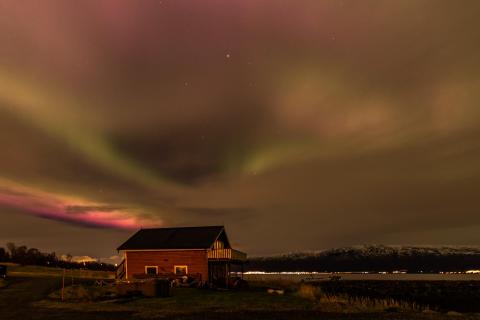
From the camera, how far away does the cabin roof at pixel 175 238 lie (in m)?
47.1

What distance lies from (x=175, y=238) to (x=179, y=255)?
2.80m

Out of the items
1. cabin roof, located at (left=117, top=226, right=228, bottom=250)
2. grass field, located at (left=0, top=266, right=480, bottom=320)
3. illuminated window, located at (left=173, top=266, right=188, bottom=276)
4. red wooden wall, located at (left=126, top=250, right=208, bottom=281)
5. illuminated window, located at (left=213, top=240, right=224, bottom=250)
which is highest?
cabin roof, located at (left=117, top=226, right=228, bottom=250)

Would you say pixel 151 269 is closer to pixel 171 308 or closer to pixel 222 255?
pixel 222 255

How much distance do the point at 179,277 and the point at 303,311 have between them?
24.3m

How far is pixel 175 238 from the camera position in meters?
49.3

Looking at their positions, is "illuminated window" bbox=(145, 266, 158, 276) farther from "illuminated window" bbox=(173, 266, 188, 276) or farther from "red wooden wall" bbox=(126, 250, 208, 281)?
"illuminated window" bbox=(173, 266, 188, 276)

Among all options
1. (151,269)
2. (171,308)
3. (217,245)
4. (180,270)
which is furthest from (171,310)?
(217,245)

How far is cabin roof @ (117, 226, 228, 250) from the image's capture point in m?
47.1

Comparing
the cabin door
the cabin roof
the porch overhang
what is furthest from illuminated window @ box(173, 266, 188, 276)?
the porch overhang

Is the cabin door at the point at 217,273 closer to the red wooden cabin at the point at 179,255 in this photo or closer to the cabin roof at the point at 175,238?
the red wooden cabin at the point at 179,255

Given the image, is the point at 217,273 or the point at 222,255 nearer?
the point at 222,255

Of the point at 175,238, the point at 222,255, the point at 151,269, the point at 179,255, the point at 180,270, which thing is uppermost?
the point at 175,238

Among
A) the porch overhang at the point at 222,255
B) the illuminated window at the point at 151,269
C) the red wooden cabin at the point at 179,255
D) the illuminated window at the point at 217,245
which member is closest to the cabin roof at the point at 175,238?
the red wooden cabin at the point at 179,255

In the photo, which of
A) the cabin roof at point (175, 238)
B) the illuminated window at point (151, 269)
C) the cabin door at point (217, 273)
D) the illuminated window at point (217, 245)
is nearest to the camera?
the cabin door at point (217, 273)
